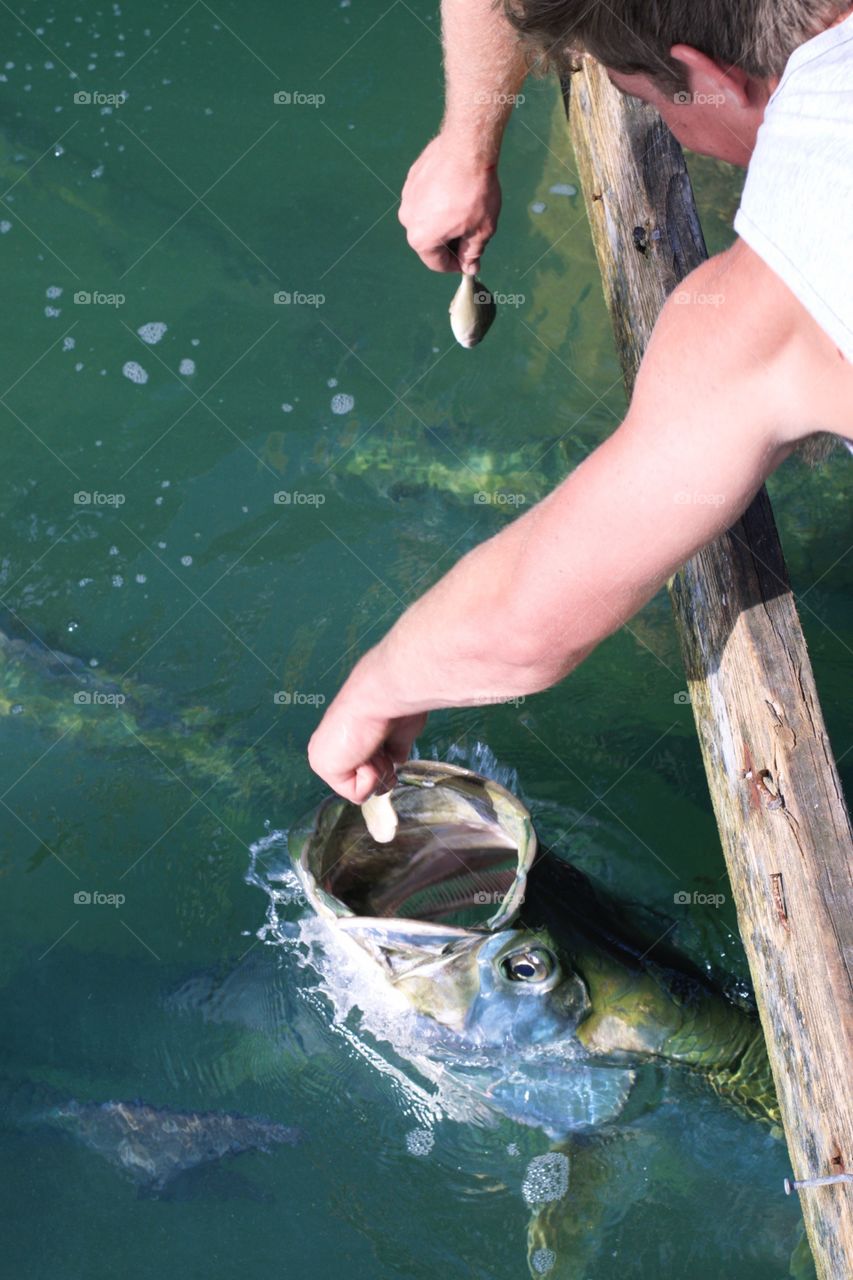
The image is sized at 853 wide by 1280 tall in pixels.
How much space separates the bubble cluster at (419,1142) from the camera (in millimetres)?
2977

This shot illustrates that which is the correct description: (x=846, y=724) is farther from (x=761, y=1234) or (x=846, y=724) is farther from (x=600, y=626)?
(x=600, y=626)

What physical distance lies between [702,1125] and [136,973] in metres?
1.49

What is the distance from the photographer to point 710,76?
1.61 meters

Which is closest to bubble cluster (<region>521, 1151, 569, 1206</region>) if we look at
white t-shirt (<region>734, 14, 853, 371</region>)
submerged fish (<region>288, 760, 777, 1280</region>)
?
submerged fish (<region>288, 760, 777, 1280</region>)

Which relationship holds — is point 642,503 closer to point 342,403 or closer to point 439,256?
point 439,256

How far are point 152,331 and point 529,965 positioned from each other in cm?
258

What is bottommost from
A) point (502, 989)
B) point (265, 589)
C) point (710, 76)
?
point (265, 589)

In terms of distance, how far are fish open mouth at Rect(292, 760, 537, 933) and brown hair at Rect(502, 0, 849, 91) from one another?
55.7 inches

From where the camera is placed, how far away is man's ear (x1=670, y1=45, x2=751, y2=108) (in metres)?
1.58

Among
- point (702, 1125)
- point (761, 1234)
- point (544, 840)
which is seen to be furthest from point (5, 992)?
point (761, 1234)

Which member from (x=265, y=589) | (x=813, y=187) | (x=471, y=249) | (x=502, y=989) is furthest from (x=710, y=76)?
(x=265, y=589)

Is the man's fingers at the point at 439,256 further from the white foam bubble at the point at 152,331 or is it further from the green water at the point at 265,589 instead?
the white foam bubble at the point at 152,331

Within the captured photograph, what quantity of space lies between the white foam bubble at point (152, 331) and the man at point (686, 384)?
2.31 m

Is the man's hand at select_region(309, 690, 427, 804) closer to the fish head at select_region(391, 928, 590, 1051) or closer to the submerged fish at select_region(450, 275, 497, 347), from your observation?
the fish head at select_region(391, 928, 590, 1051)
